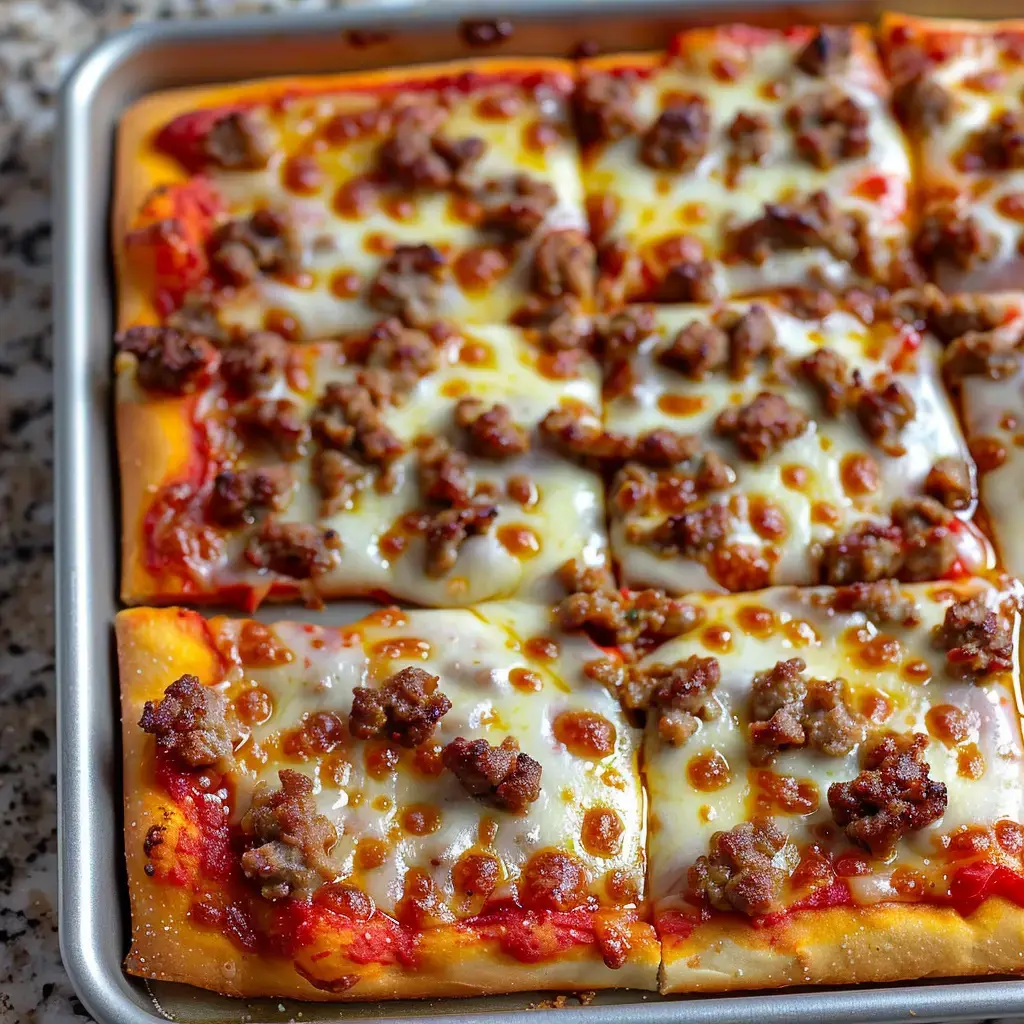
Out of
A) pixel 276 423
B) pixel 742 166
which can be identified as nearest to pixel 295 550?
pixel 276 423

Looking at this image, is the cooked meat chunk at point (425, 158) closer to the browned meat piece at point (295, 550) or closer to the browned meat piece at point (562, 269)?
the browned meat piece at point (562, 269)

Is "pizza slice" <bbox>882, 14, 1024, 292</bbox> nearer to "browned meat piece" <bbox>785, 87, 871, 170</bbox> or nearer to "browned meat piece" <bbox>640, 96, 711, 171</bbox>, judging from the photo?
"browned meat piece" <bbox>785, 87, 871, 170</bbox>

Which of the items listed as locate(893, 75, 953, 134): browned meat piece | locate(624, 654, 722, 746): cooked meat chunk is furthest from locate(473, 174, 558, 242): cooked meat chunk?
locate(624, 654, 722, 746): cooked meat chunk

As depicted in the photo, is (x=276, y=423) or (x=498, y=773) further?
(x=276, y=423)

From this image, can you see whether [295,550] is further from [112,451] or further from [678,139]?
[678,139]

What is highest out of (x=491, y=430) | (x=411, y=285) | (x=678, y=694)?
(x=411, y=285)

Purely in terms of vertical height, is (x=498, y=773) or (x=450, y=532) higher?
(x=450, y=532)
